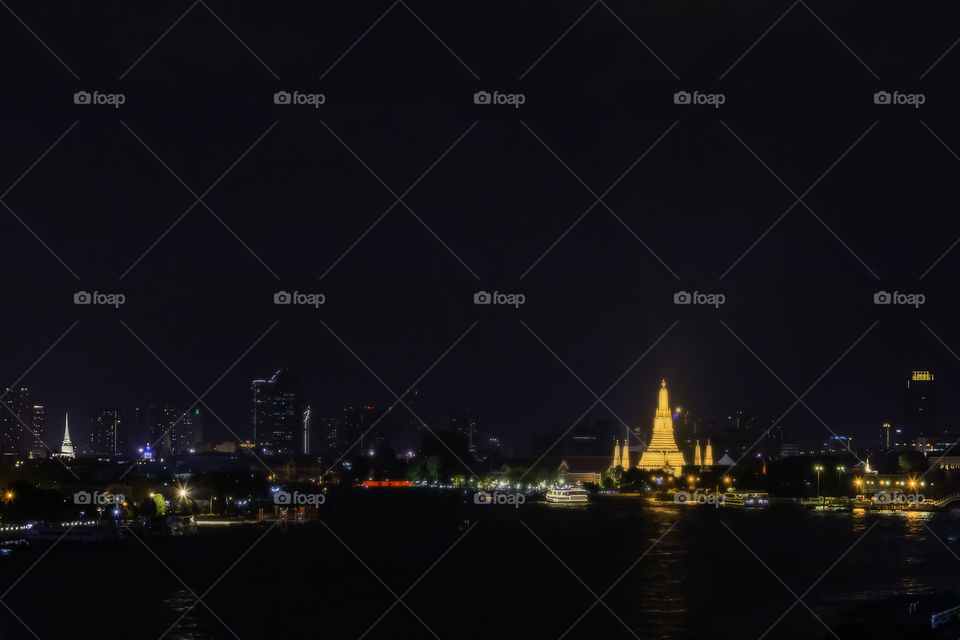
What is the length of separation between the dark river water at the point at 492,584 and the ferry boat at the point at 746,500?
45.3 m

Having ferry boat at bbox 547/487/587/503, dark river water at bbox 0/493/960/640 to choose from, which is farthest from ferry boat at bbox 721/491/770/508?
dark river water at bbox 0/493/960/640

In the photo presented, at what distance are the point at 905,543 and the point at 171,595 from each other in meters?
34.9

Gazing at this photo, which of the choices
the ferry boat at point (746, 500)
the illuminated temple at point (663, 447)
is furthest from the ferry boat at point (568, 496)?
the illuminated temple at point (663, 447)

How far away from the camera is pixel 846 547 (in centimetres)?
5412

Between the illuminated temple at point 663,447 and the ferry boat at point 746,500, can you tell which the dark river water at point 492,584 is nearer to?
the ferry boat at point 746,500

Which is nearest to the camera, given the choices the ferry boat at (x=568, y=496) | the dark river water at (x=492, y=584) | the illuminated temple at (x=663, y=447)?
the dark river water at (x=492, y=584)

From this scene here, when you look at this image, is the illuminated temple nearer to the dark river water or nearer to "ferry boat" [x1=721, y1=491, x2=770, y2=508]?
"ferry boat" [x1=721, y1=491, x2=770, y2=508]

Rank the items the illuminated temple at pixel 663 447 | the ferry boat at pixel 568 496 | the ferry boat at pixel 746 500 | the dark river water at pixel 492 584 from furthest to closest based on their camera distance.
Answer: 1. the illuminated temple at pixel 663 447
2. the ferry boat at pixel 568 496
3. the ferry boat at pixel 746 500
4. the dark river water at pixel 492 584

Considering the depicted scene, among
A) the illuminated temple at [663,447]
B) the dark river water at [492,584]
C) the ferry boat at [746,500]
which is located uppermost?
the illuminated temple at [663,447]

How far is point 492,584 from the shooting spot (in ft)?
129

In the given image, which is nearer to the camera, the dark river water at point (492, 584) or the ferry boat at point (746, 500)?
the dark river water at point (492, 584)

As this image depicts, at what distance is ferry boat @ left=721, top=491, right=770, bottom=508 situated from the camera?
112719 mm

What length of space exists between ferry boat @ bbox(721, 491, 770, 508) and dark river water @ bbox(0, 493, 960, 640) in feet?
149

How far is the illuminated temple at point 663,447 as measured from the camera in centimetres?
17575
